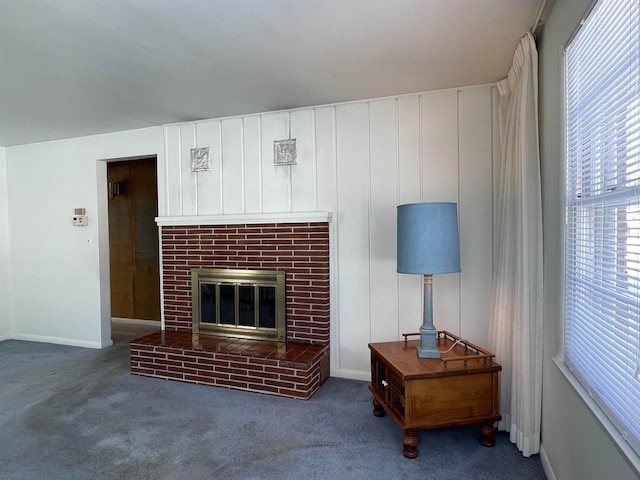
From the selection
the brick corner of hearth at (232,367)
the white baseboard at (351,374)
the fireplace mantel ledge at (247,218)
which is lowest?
the white baseboard at (351,374)

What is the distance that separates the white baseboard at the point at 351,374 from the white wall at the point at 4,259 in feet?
13.6

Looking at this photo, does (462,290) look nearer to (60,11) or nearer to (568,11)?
(568,11)

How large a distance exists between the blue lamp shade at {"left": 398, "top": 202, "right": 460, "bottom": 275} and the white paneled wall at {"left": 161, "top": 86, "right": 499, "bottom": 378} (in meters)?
0.72

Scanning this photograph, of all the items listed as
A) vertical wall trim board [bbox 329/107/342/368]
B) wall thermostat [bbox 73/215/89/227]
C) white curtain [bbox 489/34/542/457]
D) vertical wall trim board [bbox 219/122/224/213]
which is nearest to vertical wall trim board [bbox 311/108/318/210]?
vertical wall trim board [bbox 329/107/342/368]

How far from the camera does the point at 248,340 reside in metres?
3.33

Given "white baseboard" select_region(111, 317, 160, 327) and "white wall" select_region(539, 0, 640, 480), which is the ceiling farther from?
"white baseboard" select_region(111, 317, 160, 327)

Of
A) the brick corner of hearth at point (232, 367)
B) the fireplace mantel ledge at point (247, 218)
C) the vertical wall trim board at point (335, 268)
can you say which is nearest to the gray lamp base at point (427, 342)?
the brick corner of hearth at point (232, 367)

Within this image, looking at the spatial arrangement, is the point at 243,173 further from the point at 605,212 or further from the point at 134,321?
the point at 134,321

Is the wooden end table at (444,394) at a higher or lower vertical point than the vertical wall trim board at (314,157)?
lower

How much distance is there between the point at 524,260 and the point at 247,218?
222cm

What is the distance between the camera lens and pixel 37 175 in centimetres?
434

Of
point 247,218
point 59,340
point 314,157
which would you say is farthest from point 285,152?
point 59,340

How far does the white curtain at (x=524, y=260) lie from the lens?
195 centimetres

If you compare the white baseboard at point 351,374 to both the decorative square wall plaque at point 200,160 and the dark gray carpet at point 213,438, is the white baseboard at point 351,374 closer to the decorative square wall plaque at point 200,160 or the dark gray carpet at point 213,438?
the dark gray carpet at point 213,438
